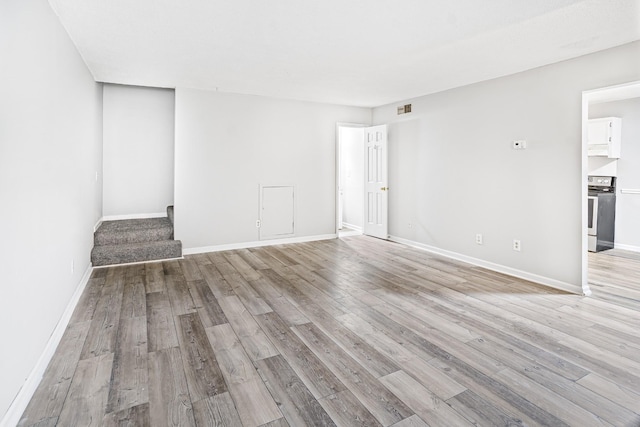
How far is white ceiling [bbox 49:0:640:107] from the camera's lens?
8.35 feet

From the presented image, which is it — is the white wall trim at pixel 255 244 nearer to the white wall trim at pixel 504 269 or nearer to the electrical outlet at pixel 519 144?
the white wall trim at pixel 504 269

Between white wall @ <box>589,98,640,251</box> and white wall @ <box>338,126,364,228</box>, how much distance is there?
4.05m

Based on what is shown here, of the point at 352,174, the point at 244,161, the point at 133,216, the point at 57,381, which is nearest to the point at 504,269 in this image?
the point at 352,174

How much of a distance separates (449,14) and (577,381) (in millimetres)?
2605

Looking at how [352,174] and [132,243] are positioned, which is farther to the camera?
[352,174]

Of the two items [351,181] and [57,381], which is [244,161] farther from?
[57,381]

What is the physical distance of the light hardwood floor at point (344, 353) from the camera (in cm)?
181

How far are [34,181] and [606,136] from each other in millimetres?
6912

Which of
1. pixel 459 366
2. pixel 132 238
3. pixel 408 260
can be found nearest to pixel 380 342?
pixel 459 366

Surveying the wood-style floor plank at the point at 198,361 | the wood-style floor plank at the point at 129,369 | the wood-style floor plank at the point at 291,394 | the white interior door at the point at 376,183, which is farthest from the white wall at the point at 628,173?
the wood-style floor plank at the point at 129,369

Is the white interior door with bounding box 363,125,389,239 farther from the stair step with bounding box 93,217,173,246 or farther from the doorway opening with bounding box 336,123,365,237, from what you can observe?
the stair step with bounding box 93,217,173,246

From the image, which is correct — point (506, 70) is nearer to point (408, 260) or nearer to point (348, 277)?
point (408, 260)

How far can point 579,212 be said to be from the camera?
11.7ft

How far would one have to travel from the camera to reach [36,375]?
203cm
